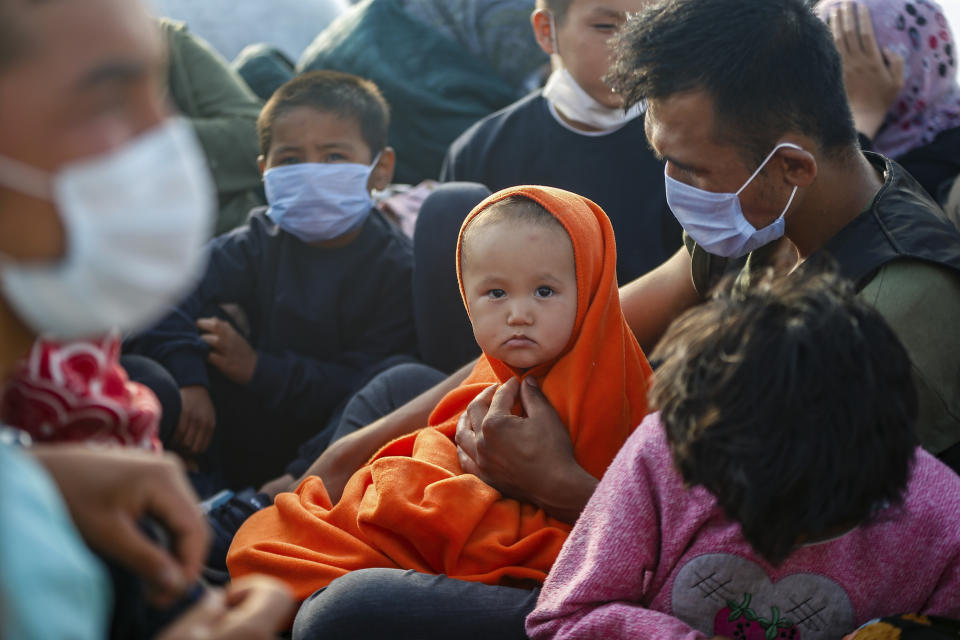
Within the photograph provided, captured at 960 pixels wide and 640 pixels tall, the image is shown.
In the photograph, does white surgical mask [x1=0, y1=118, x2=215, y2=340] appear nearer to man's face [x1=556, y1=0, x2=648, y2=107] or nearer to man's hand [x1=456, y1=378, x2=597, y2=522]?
man's hand [x1=456, y1=378, x2=597, y2=522]

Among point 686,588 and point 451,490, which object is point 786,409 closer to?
point 686,588

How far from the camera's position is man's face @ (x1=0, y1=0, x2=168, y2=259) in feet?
3.70

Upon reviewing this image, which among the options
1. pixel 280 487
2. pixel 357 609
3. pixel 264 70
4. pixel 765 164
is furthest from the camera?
pixel 264 70

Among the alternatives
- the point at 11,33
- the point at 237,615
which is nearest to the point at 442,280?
the point at 237,615

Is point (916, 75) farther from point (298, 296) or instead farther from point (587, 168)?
point (298, 296)

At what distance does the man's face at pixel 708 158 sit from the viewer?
233 centimetres

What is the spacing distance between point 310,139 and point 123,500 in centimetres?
256

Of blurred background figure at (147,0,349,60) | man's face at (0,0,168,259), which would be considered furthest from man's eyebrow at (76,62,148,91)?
blurred background figure at (147,0,349,60)

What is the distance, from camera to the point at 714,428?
5.24 ft

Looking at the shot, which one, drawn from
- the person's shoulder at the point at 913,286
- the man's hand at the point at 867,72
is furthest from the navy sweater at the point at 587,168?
the person's shoulder at the point at 913,286

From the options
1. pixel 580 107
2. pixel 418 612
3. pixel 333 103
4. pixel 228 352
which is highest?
pixel 333 103

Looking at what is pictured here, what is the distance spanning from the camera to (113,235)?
3.88ft

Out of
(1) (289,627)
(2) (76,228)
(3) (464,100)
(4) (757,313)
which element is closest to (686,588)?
(4) (757,313)

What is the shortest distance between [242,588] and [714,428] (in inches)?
30.0
